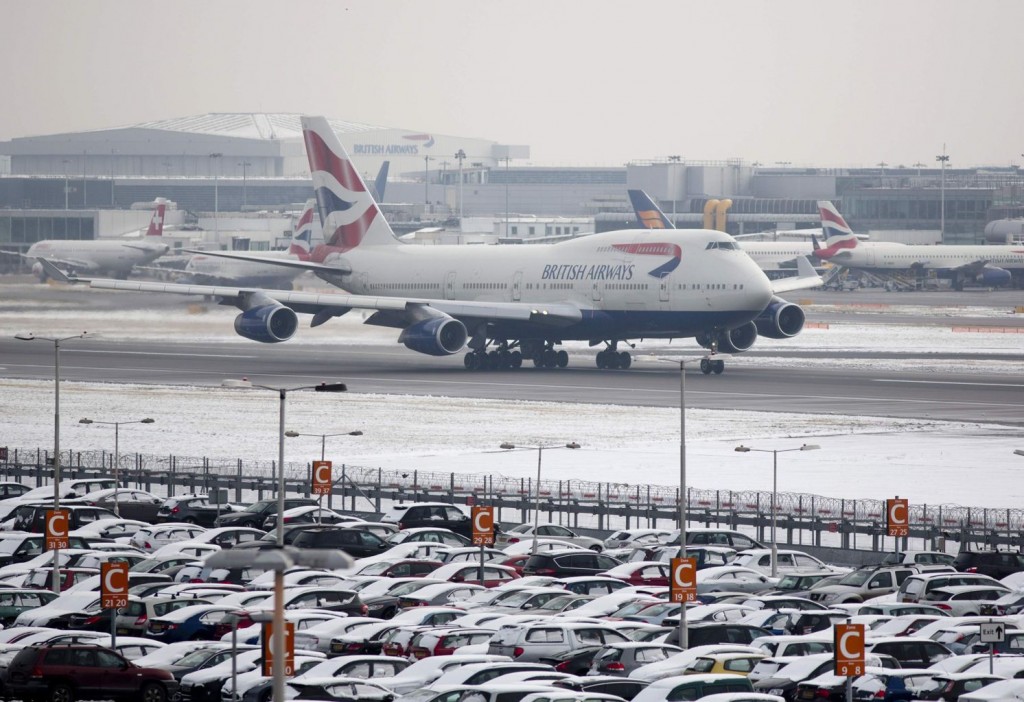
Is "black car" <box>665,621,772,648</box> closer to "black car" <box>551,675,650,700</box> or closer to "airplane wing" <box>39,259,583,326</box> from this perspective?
"black car" <box>551,675,650,700</box>

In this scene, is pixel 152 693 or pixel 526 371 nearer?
pixel 152 693

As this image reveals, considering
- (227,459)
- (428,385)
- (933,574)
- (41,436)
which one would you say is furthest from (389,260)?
(933,574)

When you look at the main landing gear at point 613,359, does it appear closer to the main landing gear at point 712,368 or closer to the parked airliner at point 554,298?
the parked airliner at point 554,298

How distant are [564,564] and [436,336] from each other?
141ft

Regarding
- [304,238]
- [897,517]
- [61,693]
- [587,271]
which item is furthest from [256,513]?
[304,238]

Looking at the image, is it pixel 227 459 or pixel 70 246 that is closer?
pixel 227 459

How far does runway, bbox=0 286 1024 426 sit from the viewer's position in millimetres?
74562

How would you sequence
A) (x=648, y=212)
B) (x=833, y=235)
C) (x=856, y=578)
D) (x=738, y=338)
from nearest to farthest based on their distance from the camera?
(x=856, y=578)
(x=738, y=338)
(x=648, y=212)
(x=833, y=235)

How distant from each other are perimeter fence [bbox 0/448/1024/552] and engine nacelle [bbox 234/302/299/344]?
26.4 meters

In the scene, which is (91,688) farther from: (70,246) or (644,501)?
(70,246)

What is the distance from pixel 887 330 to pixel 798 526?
77898 millimetres

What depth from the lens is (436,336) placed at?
84.6 meters

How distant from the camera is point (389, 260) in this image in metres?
98.8

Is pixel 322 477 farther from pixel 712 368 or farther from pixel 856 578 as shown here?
pixel 712 368
